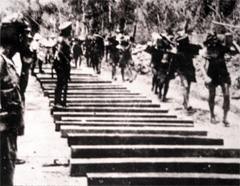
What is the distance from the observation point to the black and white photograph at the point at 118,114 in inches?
143

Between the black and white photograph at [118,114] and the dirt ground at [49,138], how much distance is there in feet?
0.04

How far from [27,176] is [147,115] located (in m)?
2.51

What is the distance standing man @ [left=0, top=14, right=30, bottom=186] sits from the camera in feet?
9.14

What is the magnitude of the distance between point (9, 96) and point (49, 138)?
2.47 m

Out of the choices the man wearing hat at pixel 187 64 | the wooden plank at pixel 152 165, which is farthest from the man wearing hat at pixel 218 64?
the wooden plank at pixel 152 165

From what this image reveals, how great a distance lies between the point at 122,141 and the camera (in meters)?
4.54

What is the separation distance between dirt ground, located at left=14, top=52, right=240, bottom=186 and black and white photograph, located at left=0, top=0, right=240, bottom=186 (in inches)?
0.4

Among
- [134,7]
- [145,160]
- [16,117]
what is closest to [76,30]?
[134,7]

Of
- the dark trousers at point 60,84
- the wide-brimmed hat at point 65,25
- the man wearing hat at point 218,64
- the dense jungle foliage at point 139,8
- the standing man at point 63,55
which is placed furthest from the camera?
the man wearing hat at point 218,64

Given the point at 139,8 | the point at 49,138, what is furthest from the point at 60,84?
the point at 139,8

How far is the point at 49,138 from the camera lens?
5211mm

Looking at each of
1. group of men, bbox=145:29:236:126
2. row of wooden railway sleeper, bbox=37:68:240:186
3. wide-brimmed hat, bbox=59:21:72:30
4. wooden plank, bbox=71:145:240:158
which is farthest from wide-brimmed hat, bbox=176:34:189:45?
wooden plank, bbox=71:145:240:158

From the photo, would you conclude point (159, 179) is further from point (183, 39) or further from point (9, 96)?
point (183, 39)

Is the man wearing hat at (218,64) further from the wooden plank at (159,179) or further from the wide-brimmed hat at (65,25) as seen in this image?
the wooden plank at (159,179)
